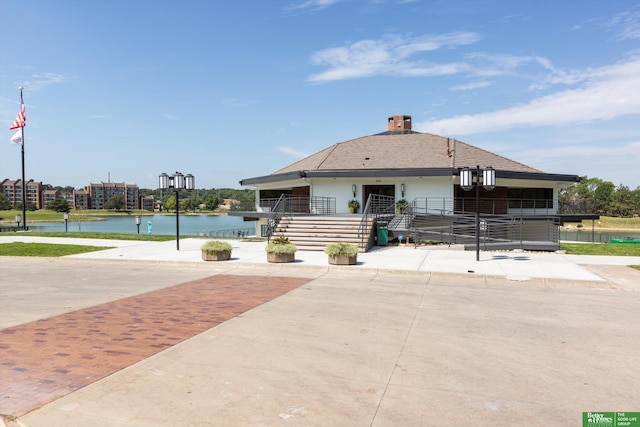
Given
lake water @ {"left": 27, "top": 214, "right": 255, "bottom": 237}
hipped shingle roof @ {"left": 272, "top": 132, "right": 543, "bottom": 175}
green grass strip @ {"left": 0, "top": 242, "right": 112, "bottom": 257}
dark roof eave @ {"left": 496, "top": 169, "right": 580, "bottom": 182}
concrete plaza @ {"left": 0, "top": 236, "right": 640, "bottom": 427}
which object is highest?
hipped shingle roof @ {"left": 272, "top": 132, "right": 543, "bottom": 175}

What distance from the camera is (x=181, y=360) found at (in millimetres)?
5637

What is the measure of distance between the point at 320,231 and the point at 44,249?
12215mm

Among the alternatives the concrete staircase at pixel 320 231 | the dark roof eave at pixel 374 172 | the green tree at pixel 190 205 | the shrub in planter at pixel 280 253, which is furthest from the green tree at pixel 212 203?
the shrub in planter at pixel 280 253

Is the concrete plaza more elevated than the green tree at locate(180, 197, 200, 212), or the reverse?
the green tree at locate(180, 197, 200, 212)

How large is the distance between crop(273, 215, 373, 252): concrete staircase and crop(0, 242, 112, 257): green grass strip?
28.2 ft

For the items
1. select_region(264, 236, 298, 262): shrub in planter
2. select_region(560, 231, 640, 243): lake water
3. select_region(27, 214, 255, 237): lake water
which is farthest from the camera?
select_region(27, 214, 255, 237): lake water

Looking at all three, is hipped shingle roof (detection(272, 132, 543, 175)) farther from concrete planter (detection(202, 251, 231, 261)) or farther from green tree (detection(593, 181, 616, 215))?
green tree (detection(593, 181, 616, 215))

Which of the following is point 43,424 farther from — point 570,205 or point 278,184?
point 570,205

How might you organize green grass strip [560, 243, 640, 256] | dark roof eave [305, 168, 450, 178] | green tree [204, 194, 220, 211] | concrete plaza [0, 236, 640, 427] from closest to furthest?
concrete plaza [0, 236, 640, 427], green grass strip [560, 243, 640, 256], dark roof eave [305, 168, 450, 178], green tree [204, 194, 220, 211]

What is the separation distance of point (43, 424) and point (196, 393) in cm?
135

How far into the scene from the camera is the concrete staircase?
20.2 metres

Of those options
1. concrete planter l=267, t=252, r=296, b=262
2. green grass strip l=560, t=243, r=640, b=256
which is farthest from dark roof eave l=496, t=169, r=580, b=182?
concrete planter l=267, t=252, r=296, b=262

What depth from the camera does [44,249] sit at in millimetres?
19203

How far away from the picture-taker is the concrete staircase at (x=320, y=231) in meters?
20.2
